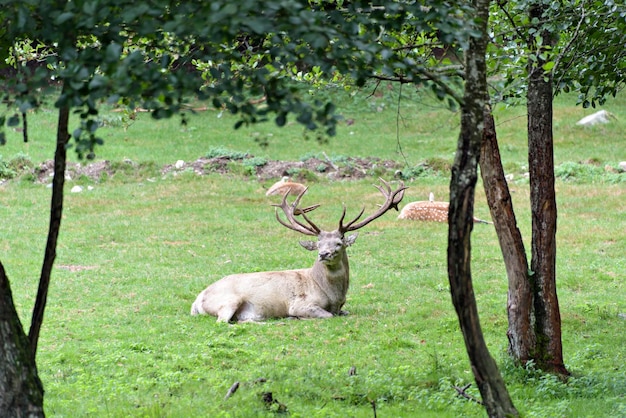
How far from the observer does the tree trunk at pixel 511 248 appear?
787cm

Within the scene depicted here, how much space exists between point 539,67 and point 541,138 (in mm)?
859

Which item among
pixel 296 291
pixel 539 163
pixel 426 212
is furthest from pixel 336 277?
pixel 426 212

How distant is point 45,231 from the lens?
17766 mm

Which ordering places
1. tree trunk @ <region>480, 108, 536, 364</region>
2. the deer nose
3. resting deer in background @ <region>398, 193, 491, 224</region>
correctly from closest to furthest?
1. tree trunk @ <region>480, 108, 536, 364</region>
2. the deer nose
3. resting deer in background @ <region>398, 193, 491, 224</region>

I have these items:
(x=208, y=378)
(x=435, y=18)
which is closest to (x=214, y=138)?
(x=208, y=378)

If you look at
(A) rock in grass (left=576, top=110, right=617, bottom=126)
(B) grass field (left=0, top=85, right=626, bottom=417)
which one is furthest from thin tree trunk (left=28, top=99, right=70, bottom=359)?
(A) rock in grass (left=576, top=110, right=617, bottom=126)

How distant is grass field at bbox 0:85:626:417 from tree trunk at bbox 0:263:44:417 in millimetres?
1554

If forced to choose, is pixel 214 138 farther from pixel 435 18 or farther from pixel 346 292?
pixel 435 18

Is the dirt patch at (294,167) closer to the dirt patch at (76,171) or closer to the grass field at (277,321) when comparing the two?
the grass field at (277,321)

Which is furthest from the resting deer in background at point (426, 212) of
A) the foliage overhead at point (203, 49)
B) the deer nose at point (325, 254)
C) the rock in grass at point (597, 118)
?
the foliage overhead at point (203, 49)

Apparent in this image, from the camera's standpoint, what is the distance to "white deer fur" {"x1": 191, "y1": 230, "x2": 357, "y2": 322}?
38.4ft

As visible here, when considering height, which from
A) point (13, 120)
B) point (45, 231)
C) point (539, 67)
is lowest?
point (45, 231)

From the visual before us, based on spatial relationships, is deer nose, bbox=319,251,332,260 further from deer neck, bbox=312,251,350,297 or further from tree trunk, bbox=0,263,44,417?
tree trunk, bbox=0,263,44,417

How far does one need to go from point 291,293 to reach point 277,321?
551mm
